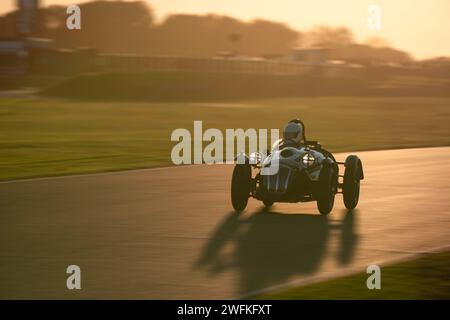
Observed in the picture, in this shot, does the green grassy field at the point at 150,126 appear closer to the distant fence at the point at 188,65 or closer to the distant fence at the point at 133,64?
the distant fence at the point at 188,65

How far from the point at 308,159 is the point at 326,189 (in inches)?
18.9

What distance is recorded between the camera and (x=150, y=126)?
4119cm

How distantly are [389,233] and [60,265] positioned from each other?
177 inches

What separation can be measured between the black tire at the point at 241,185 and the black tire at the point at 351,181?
57.2 inches

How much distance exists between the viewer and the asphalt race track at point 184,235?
1012 centimetres

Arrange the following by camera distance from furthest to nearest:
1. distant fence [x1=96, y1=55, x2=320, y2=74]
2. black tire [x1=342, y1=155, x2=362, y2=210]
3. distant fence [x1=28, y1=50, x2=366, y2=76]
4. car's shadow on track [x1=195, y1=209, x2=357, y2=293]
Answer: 1. distant fence [x1=28, y1=50, x2=366, y2=76]
2. distant fence [x1=96, y1=55, x2=320, y2=74]
3. black tire [x1=342, y1=155, x2=362, y2=210]
4. car's shadow on track [x1=195, y1=209, x2=357, y2=293]

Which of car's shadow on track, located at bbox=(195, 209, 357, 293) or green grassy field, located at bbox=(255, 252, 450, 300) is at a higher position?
car's shadow on track, located at bbox=(195, 209, 357, 293)

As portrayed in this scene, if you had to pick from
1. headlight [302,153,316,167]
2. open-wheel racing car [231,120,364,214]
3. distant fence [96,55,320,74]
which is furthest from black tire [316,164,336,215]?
distant fence [96,55,320,74]

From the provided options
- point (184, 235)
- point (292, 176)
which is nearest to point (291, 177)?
point (292, 176)

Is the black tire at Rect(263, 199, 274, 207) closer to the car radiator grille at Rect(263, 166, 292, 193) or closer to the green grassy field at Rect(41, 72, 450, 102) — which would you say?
the car radiator grille at Rect(263, 166, 292, 193)

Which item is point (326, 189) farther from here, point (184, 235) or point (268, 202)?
point (184, 235)

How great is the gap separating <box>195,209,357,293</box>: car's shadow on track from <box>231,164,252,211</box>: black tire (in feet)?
0.66

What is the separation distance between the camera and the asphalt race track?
10.1 metres
